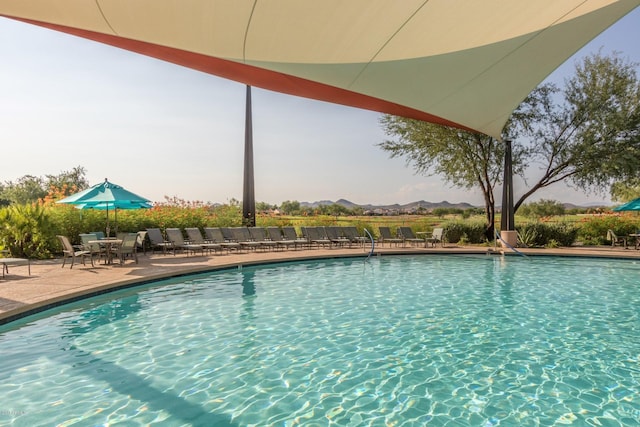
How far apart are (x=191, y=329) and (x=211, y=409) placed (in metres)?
2.14

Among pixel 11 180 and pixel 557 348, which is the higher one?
pixel 11 180

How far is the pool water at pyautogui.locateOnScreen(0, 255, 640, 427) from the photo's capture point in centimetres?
300

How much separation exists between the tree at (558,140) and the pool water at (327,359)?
36.8 feet

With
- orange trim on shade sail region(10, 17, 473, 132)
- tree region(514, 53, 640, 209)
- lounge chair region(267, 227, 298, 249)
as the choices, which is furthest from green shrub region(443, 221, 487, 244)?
orange trim on shade sail region(10, 17, 473, 132)

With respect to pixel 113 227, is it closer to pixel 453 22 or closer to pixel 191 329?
pixel 191 329

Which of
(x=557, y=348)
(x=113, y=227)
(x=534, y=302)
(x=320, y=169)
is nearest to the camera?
(x=557, y=348)

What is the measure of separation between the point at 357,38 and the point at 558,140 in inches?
612

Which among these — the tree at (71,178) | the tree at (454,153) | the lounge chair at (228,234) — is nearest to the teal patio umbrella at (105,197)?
the lounge chair at (228,234)

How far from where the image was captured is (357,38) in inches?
232

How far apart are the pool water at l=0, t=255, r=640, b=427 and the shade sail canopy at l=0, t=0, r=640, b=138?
3950 millimetres

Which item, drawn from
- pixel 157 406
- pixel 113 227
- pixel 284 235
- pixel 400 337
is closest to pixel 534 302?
pixel 400 337

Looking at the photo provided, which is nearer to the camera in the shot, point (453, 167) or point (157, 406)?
point (157, 406)

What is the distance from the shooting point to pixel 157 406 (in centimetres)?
307

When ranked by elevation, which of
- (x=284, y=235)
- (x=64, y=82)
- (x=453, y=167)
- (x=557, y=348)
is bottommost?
(x=557, y=348)
